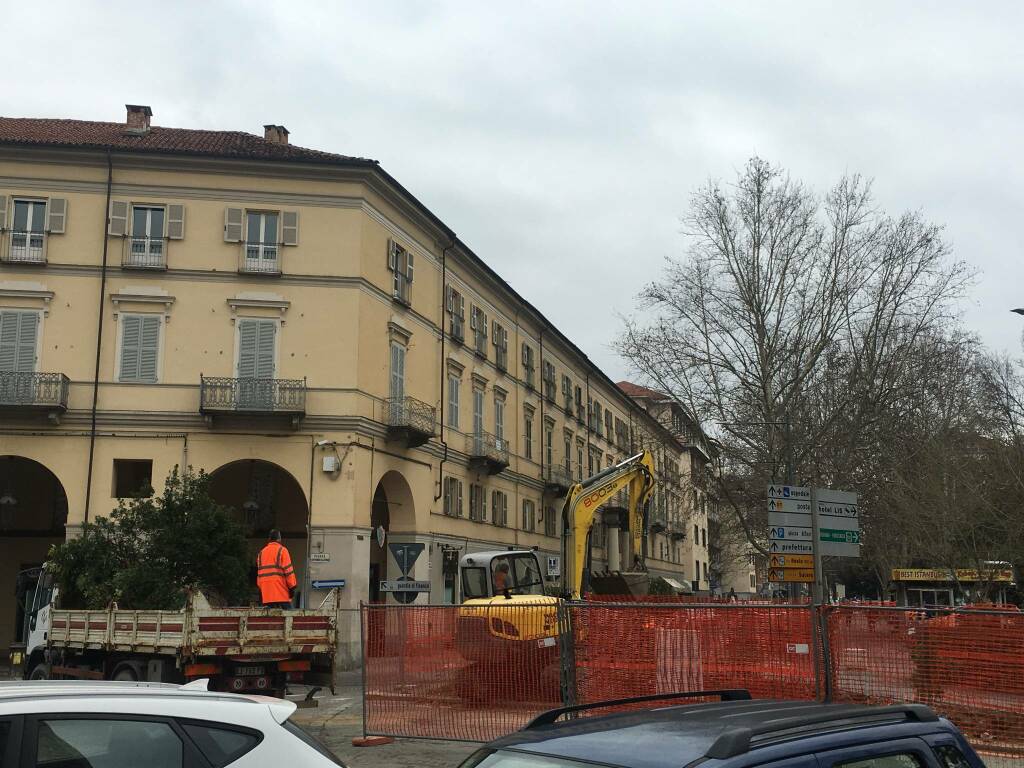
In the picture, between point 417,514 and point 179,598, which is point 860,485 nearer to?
point 417,514

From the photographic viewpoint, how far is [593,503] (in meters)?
25.2

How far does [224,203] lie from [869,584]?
54.7 m

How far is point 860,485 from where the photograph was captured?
113 feet

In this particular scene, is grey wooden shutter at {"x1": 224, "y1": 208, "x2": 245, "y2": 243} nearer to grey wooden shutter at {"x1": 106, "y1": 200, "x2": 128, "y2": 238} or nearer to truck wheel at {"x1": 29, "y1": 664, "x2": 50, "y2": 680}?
grey wooden shutter at {"x1": 106, "y1": 200, "x2": 128, "y2": 238}

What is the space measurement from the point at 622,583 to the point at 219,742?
23002mm

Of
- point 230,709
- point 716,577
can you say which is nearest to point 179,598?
point 230,709

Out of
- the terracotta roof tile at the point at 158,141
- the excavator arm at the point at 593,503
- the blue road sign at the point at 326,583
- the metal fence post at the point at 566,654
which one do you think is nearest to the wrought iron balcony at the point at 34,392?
the terracotta roof tile at the point at 158,141

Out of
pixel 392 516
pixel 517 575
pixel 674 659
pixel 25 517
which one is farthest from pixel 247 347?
pixel 674 659

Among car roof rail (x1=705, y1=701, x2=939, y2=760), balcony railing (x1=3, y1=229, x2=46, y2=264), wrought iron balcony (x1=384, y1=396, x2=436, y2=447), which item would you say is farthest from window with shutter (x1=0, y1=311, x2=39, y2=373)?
car roof rail (x1=705, y1=701, x2=939, y2=760)

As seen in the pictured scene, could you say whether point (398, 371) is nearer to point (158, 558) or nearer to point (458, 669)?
point (158, 558)

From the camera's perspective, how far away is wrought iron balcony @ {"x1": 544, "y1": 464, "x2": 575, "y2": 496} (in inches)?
1955

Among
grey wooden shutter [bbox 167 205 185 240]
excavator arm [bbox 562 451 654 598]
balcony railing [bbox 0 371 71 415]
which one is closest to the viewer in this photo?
excavator arm [bbox 562 451 654 598]

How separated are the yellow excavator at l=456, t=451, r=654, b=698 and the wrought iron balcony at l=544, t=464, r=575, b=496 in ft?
70.6

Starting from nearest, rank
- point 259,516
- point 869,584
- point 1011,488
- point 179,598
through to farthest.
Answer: point 179,598 < point 1011,488 < point 259,516 < point 869,584
